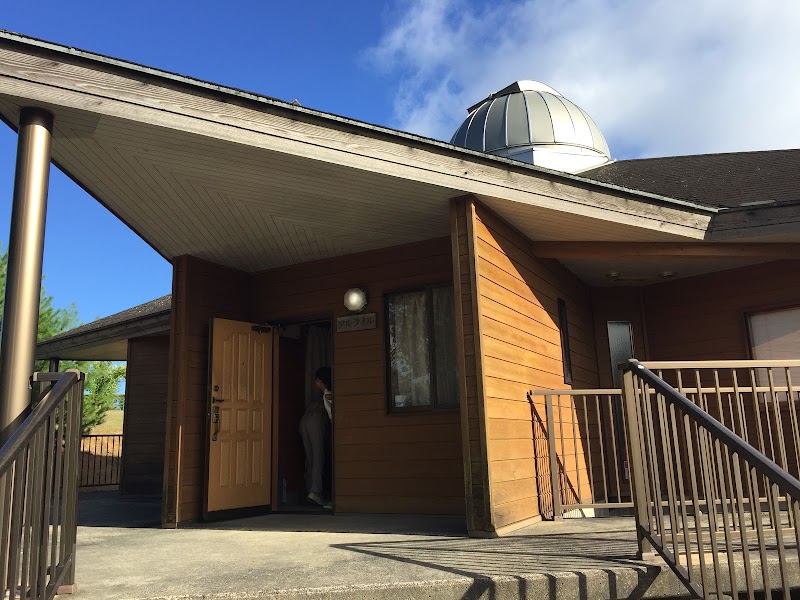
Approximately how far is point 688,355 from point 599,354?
3.43 ft

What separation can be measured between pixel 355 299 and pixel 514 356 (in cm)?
183

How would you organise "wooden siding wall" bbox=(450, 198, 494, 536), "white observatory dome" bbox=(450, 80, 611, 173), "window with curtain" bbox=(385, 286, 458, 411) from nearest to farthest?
1. "wooden siding wall" bbox=(450, 198, 494, 536)
2. "window with curtain" bbox=(385, 286, 458, 411)
3. "white observatory dome" bbox=(450, 80, 611, 173)

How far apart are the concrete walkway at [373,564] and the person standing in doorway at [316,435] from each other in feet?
6.36

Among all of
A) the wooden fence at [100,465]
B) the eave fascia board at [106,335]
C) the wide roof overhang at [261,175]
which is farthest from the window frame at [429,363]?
the wooden fence at [100,465]

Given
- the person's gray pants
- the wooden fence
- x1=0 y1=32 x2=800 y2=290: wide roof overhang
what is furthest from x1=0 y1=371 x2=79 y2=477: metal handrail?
the wooden fence

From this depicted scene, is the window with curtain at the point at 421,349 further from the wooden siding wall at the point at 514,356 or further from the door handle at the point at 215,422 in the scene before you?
the door handle at the point at 215,422

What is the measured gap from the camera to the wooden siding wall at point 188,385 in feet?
20.1

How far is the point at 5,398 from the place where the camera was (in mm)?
3318

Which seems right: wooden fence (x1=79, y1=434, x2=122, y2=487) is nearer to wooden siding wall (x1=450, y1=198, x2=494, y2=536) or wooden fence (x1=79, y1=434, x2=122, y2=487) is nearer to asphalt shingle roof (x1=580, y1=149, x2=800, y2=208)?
wooden siding wall (x1=450, y1=198, x2=494, y2=536)

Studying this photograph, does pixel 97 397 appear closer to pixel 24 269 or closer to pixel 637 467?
pixel 24 269

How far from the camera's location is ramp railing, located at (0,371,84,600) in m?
2.46

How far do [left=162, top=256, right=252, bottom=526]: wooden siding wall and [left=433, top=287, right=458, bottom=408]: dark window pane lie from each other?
93.3 inches

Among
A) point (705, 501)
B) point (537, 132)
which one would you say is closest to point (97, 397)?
point (537, 132)

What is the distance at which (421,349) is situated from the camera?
6238 mm
